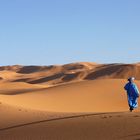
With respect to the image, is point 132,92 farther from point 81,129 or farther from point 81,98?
point 81,98

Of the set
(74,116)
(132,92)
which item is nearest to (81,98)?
(132,92)

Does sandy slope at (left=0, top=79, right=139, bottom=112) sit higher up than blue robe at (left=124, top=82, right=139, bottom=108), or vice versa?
blue robe at (left=124, top=82, right=139, bottom=108)

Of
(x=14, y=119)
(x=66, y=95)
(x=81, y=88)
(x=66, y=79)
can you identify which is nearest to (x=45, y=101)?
(x=66, y=95)

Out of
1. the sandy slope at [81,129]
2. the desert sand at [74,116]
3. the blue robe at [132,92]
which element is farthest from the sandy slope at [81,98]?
the sandy slope at [81,129]

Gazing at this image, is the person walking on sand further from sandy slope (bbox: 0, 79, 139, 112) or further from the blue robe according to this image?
sandy slope (bbox: 0, 79, 139, 112)

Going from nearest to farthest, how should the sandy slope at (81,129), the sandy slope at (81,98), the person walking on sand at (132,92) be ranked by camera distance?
the sandy slope at (81,129) → the person walking on sand at (132,92) → the sandy slope at (81,98)

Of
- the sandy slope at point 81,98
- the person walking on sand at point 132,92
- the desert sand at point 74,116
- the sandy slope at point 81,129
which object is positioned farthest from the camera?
the sandy slope at point 81,98

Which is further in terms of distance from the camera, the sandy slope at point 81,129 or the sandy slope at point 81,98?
the sandy slope at point 81,98

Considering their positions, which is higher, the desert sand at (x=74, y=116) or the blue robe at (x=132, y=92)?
the blue robe at (x=132, y=92)

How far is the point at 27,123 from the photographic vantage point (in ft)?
52.0

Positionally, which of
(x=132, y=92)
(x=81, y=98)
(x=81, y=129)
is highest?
(x=132, y=92)

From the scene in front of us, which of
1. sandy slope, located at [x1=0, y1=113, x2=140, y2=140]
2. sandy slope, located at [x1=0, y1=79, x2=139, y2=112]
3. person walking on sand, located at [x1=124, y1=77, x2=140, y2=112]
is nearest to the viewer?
sandy slope, located at [x1=0, y1=113, x2=140, y2=140]

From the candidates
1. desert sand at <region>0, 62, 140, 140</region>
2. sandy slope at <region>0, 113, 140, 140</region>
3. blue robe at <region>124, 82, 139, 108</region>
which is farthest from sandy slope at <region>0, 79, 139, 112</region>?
sandy slope at <region>0, 113, 140, 140</region>

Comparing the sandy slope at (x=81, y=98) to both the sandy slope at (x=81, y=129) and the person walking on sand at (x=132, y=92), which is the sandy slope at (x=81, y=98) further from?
the sandy slope at (x=81, y=129)
